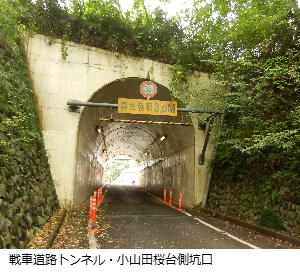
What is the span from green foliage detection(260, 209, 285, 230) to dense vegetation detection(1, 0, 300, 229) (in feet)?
1.12

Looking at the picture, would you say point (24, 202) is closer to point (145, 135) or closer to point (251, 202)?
point (251, 202)

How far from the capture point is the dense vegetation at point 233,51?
25.0 feet

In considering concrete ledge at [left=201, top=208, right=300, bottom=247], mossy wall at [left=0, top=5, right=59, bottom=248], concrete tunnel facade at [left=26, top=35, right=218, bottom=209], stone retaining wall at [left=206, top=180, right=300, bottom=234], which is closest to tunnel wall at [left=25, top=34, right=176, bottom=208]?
concrete tunnel facade at [left=26, top=35, right=218, bottom=209]

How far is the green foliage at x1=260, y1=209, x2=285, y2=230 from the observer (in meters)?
6.74

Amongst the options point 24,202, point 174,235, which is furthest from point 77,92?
point 174,235

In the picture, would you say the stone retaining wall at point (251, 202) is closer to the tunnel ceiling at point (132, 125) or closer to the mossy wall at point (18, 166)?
the tunnel ceiling at point (132, 125)

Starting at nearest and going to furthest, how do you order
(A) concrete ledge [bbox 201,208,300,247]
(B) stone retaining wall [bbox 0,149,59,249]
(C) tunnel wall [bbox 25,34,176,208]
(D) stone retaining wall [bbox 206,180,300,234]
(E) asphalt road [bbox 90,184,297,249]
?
(B) stone retaining wall [bbox 0,149,59,249]
(E) asphalt road [bbox 90,184,297,249]
(A) concrete ledge [bbox 201,208,300,247]
(D) stone retaining wall [bbox 206,180,300,234]
(C) tunnel wall [bbox 25,34,176,208]

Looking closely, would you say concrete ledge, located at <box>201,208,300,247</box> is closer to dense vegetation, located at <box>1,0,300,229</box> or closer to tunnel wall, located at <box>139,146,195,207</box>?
dense vegetation, located at <box>1,0,300,229</box>

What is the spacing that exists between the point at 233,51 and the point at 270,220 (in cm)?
830

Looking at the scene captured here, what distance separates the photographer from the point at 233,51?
11695 mm

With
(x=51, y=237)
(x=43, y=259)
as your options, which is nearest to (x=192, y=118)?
(x=51, y=237)

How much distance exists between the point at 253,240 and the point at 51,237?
16.9 ft

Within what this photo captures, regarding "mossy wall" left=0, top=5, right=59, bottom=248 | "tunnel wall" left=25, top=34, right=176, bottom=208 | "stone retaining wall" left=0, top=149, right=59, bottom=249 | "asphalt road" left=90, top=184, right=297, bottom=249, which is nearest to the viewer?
"stone retaining wall" left=0, top=149, right=59, bottom=249

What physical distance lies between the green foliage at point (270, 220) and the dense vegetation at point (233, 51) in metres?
0.34
